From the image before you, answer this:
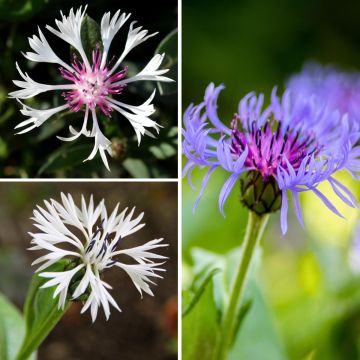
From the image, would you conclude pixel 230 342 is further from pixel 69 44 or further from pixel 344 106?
pixel 344 106

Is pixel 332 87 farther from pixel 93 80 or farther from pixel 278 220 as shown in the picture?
pixel 93 80

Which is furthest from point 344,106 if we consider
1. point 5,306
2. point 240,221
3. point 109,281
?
point 5,306

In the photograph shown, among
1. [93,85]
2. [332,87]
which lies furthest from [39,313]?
[332,87]

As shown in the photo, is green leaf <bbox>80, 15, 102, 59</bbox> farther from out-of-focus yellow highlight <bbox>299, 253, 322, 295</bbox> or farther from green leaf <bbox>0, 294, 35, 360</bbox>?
out-of-focus yellow highlight <bbox>299, 253, 322, 295</bbox>

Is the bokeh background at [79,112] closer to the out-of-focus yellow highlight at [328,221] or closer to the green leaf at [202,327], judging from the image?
the green leaf at [202,327]

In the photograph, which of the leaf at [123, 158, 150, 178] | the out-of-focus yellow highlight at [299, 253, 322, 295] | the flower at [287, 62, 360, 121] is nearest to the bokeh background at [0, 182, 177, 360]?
the leaf at [123, 158, 150, 178]

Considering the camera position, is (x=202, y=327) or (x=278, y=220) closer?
(x=202, y=327)

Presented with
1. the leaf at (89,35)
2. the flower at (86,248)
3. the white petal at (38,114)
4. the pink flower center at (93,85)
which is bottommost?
the flower at (86,248)

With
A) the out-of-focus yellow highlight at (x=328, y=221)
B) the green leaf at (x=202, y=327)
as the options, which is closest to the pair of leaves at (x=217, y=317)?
the green leaf at (x=202, y=327)
